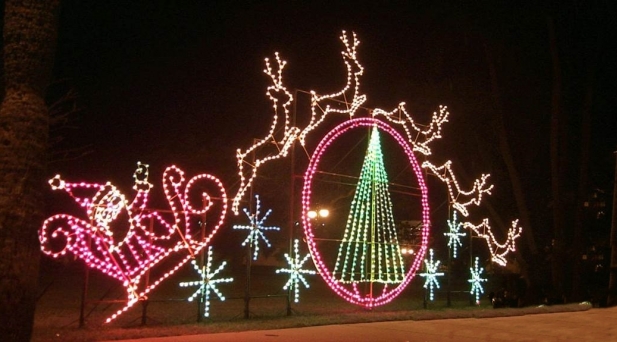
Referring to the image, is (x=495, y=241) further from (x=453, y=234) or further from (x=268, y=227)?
(x=268, y=227)

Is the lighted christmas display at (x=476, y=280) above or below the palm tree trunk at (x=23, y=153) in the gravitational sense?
below

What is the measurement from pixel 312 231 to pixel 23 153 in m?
10.6

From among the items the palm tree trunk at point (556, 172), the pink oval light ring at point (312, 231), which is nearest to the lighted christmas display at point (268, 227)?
the pink oval light ring at point (312, 231)

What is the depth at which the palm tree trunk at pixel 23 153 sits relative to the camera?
22.0ft

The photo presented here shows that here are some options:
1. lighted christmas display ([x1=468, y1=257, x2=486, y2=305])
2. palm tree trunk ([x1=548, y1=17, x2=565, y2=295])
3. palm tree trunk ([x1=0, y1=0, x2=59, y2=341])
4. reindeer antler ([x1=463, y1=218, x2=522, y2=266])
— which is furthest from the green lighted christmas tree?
palm tree trunk ([x1=0, y1=0, x2=59, y2=341])

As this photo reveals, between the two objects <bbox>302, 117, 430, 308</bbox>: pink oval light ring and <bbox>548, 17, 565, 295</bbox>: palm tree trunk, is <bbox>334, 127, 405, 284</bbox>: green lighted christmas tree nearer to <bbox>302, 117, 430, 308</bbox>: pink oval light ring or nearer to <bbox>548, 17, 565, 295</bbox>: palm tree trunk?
<bbox>302, 117, 430, 308</bbox>: pink oval light ring

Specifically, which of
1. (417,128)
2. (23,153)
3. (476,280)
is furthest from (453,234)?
(23,153)

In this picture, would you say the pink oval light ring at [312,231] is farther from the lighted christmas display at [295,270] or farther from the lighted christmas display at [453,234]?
the lighted christmas display at [453,234]

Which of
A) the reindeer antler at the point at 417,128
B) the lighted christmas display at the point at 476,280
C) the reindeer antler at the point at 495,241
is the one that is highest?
the reindeer antler at the point at 417,128

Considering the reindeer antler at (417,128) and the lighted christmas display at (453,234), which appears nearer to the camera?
the reindeer antler at (417,128)

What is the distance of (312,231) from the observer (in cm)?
1712

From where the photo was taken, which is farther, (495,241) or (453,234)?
(495,241)

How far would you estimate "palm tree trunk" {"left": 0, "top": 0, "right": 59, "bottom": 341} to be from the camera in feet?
22.0

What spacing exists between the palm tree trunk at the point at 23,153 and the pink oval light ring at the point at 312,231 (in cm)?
818
